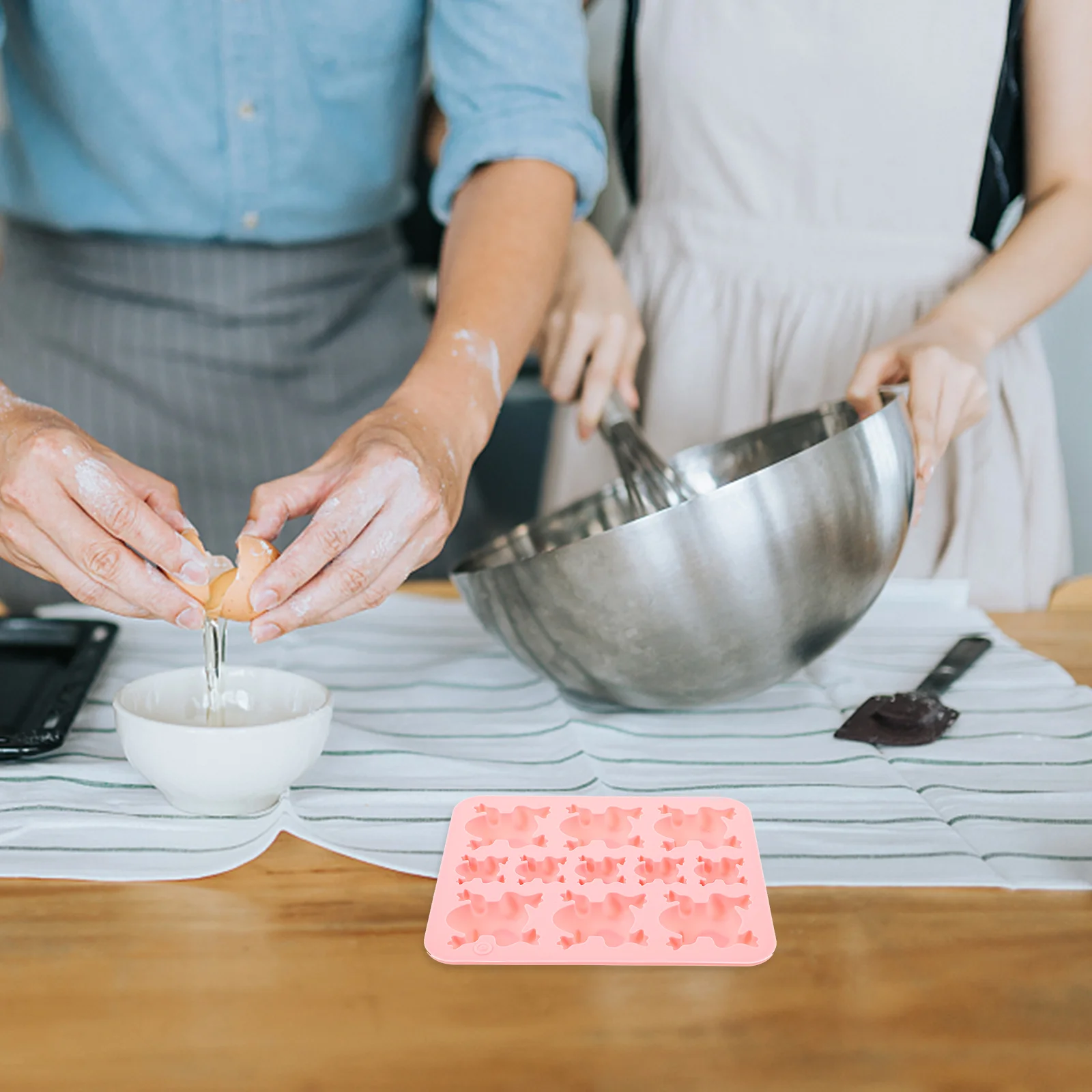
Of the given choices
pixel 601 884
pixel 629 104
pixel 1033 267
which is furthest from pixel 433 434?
pixel 629 104

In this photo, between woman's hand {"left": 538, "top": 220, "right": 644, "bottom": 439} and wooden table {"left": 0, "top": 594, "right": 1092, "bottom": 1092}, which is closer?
wooden table {"left": 0, "top": 594, "right": 1092, "bottom": 1092}

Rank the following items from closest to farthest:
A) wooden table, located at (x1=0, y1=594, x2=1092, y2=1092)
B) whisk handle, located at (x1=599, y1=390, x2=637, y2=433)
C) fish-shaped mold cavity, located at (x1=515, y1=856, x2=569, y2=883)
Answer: wooden table, located at (x1=0, y1=594, x2=1092, y2=1092) < fish-shaped mold cavity, located at (x1=515, y1=856, x2=569, y2=883) < whisk handle, located at (x1=599, y1=390, x2=637, y2=433)

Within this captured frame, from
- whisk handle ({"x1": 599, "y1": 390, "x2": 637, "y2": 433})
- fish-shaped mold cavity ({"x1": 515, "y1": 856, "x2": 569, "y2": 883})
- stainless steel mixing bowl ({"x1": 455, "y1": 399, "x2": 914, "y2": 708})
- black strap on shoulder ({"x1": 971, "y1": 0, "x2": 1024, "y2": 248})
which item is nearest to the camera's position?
fish-shaped mold cavity ({"x1": 515, "y1": 856, "x2": 569, "y2": 883})

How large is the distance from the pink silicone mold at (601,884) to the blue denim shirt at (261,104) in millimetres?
570

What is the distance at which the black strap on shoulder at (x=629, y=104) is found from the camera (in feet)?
3.94

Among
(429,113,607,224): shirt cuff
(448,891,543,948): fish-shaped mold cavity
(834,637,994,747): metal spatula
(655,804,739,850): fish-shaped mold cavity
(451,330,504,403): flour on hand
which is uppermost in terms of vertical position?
(429,113,607,224): shirt cuff

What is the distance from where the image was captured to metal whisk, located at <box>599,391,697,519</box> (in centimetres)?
86

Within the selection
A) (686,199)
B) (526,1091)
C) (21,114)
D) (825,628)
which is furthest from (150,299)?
(526,1091)

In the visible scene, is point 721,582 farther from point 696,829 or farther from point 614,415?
point 614,415

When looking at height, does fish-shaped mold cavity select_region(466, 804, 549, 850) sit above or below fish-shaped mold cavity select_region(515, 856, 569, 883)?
below

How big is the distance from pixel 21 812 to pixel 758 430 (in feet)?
1.90

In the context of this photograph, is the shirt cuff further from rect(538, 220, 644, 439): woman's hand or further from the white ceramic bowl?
the white ceramic bowl

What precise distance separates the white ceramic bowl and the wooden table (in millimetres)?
56

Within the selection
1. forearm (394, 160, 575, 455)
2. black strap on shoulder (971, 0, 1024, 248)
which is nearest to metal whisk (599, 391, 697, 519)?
→ forearm (394, 160, 575, 455)
